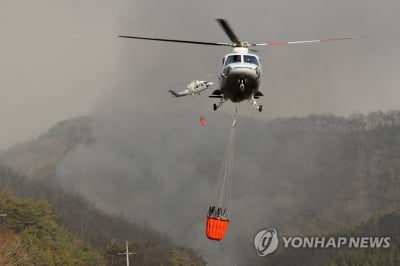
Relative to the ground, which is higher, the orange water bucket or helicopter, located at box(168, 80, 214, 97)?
helicopter, located at box(168, 80, 214, 97)

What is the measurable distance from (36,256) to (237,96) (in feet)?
446

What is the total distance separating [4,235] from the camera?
195125 mm

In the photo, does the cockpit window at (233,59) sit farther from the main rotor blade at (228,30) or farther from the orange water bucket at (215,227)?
the orange water bucket at (215,227)

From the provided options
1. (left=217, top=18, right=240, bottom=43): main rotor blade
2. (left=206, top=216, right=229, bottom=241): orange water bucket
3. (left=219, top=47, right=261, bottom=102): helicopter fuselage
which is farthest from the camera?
(left=206, top=216, right=229, bottom=241): orange water bucket

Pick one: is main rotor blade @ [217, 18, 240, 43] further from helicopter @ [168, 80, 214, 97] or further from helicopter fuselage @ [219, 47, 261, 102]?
helicopter @ [168, 80, 214, 97]

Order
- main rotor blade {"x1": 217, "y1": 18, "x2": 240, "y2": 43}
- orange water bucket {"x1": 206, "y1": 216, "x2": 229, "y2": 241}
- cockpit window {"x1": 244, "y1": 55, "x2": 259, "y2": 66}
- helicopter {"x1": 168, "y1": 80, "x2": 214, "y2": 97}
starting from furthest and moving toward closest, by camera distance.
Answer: helicopter {"x1": 168, "y1": 80, "x2": 214, "y2": 97} → orange water bucket {"x1": 206, "y1": 216, "x2": 229, "y2": 241} → cockpit window {"x1": 244, "y1": 55, "x2": 259, "y2": 66} → main rotor blade {"x1": 217, "y1": 18, "x2": 240, "y2": 43}

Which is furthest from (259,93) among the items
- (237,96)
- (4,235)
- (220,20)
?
(4,235)

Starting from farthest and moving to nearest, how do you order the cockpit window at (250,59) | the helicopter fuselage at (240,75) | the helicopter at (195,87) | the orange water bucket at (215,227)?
the helicopter at (195,87) → the orange water bucket at (215,227) → the cockpit window at (250,59) → the helicopter fuselage at (240,75)

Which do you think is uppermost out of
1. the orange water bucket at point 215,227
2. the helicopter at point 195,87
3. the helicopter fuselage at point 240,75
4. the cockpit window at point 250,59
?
the helicopter at point 195,87

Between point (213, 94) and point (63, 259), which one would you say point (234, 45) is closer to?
point (213, 94)

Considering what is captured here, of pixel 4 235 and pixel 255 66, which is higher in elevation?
pixel 4 235

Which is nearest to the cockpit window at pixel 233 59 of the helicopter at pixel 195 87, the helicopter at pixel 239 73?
the helicopter at pixel 239 73

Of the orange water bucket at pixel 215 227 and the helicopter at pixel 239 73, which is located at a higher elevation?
the helicopter at pixel 239 73

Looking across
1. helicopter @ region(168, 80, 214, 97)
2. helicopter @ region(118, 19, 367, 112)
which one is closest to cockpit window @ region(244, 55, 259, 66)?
helicopter @ region(118, 19, 367, 112)
